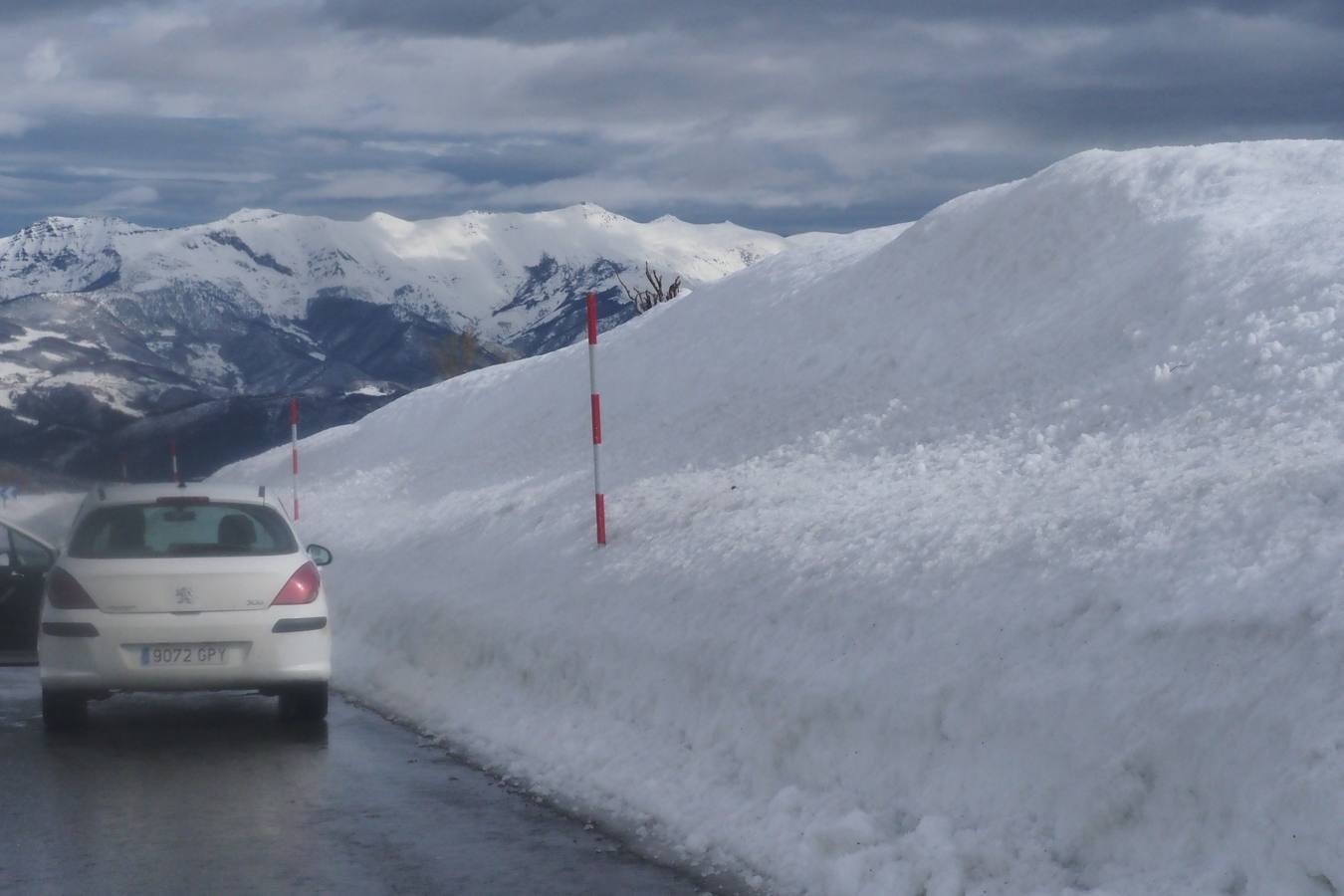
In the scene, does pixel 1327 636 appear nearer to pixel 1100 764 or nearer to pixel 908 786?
pixel 1100 764

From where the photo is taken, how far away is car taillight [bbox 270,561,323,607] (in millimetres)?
9797

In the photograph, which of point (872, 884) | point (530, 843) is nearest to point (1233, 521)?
point (872, 884)

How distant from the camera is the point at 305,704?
10.1m

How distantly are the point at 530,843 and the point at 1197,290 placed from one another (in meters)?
8.64

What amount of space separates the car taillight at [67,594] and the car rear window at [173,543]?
0.18 metres

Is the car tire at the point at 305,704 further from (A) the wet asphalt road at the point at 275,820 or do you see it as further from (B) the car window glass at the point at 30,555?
(B) the car window glass at the point at 30,555

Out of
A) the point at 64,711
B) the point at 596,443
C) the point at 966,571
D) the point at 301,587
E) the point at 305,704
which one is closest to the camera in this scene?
the point at 966,571

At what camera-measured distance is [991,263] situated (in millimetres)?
17391

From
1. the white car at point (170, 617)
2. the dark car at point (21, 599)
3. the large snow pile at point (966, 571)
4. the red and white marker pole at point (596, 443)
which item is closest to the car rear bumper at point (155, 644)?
the white car at point (170, 617)

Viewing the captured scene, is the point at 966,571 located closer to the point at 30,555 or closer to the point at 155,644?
the point at 155,644

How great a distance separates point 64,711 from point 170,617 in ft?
3.26

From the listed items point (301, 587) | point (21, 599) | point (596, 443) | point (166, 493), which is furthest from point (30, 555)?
point (596, 443)

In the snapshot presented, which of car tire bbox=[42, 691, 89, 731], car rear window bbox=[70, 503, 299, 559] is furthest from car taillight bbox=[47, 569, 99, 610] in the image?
car tire bbox=[42, 691, 89, 731]

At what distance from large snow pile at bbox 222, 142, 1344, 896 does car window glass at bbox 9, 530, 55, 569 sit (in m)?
2.36
